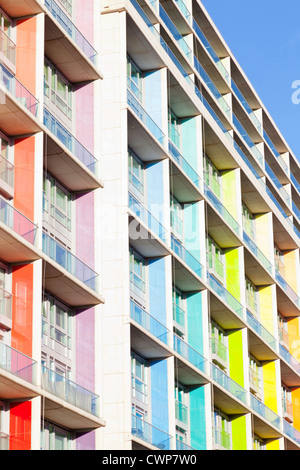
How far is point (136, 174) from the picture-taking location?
41375mm

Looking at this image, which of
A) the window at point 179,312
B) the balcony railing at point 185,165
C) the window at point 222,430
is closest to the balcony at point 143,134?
the balcony railing at point 185,165

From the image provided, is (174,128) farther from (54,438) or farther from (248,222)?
(54,438)

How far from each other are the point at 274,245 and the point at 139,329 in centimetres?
2711

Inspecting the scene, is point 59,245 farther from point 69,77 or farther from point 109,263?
point 69,77

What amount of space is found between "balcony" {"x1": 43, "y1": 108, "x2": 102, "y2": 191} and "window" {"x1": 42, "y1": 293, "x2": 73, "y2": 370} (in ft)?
13.9

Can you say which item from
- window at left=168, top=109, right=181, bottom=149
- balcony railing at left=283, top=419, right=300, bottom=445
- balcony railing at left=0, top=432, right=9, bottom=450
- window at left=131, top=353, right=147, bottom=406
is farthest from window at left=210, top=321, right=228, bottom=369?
balcony railing at left=0, top=432, right=9, bottom=450

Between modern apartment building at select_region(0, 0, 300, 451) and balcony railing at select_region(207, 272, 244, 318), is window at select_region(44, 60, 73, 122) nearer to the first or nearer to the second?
modern apartment building at select_region(0, 0, 300, 451)

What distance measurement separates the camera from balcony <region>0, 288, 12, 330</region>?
99.2ft

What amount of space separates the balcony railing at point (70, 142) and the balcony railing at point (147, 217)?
265 centimetres

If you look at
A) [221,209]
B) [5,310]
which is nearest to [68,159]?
[5,310]

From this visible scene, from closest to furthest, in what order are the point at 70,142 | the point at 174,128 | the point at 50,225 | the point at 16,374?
the point at 16,374
the point at 50,225
the point at 70,142
the point at 174,128

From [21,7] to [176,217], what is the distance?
1442 cm

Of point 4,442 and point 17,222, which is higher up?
point 17,222
